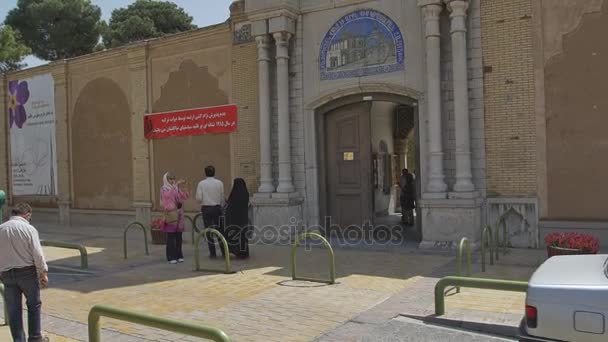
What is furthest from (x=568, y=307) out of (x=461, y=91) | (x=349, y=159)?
(x=349, y=159)

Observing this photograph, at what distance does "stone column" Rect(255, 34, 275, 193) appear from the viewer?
13555 mm

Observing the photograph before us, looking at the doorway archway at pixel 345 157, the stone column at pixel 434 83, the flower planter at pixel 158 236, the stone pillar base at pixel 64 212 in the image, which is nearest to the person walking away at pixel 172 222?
the flower planter at pixel 158 236

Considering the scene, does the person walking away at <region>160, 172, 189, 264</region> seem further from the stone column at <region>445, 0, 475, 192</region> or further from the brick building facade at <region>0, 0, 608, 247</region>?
the stone column at <region>445, 0, 475, 192</region>

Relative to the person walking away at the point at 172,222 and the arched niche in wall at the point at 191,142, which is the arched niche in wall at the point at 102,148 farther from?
the person walking away at the point at 172,222

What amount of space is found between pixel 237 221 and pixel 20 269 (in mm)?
5248

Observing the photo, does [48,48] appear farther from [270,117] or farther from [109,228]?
[270,117]

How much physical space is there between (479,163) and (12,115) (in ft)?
56.9

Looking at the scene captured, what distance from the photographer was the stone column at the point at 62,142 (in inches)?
741

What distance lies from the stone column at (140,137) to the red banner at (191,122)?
38 cm

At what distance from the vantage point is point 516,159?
11047mm

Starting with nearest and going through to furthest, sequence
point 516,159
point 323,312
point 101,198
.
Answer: point 323,312 → point 516,159 → point 101,198

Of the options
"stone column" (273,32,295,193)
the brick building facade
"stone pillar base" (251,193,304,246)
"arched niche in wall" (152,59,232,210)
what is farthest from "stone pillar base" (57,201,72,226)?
"stone column" (273,32,295,193)

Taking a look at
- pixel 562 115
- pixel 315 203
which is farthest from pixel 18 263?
pixel 562 115

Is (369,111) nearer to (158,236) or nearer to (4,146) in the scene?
(158,236)
